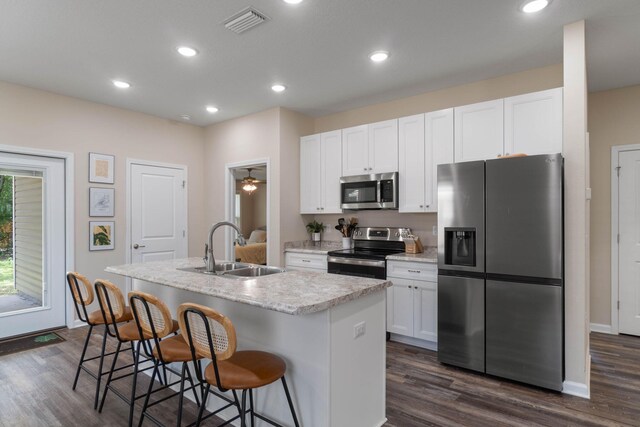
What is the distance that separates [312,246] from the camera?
16.2ft

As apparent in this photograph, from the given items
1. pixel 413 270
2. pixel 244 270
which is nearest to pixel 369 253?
pixel 413 270

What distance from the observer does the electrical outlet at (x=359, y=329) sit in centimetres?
202

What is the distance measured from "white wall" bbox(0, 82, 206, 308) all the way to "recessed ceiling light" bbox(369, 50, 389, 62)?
11.0 ft

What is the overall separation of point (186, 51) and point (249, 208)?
761 centimetres

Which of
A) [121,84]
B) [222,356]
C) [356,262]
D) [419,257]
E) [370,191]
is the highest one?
[121,84]

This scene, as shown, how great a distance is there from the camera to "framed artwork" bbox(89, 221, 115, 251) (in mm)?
4434

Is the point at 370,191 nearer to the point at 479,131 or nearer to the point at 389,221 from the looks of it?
the point at 389,221

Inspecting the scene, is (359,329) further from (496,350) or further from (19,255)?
(19,255)

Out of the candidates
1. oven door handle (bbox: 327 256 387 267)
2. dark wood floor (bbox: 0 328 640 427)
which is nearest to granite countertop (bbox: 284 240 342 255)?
oven door handle (bbox: 327 256 387 267)

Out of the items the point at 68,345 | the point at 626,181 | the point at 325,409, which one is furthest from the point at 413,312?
the point at 68,345

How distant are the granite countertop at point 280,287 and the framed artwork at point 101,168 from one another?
231 centimetres

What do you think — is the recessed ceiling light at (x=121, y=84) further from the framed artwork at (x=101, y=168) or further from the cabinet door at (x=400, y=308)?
the cabinet door at (x=400, y=308)

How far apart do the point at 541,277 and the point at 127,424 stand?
120 inches

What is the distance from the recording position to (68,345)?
12.2 feet
